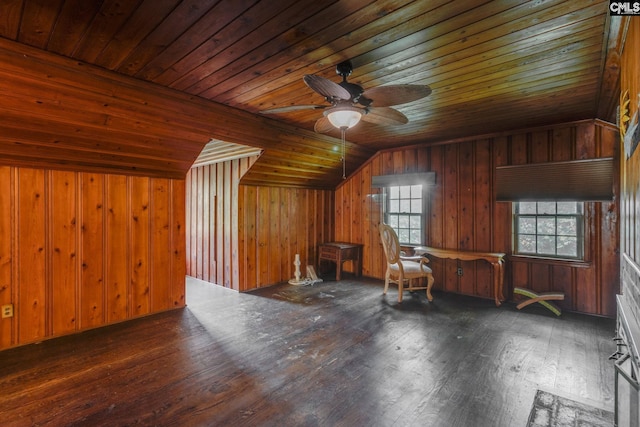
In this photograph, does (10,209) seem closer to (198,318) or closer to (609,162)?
(198,318)

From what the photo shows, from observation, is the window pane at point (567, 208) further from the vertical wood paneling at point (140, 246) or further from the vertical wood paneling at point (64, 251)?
the vertical wood paneling at point (64, 251)

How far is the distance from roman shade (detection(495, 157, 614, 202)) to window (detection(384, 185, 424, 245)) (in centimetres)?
123

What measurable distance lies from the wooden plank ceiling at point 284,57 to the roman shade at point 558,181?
22.9 inches

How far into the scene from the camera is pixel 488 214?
4.38m

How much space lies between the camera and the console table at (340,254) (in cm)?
541

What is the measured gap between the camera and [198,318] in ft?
11.8

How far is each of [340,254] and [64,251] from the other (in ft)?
12.5

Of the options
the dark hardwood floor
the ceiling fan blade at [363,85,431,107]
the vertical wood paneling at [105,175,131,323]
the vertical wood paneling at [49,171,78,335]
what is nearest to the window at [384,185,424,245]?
the dark hardwood floor

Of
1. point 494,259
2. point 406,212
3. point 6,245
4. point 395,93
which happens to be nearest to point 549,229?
point 494,259

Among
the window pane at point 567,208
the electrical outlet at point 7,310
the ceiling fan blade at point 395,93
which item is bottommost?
the electrical outlet at point 7,310

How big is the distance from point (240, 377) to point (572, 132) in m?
4.62

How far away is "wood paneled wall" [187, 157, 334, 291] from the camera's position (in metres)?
4.75

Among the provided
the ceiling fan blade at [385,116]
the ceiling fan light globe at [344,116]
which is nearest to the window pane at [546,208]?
the ceiling fan blade at [385,116]

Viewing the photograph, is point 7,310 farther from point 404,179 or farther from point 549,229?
point 549,229
